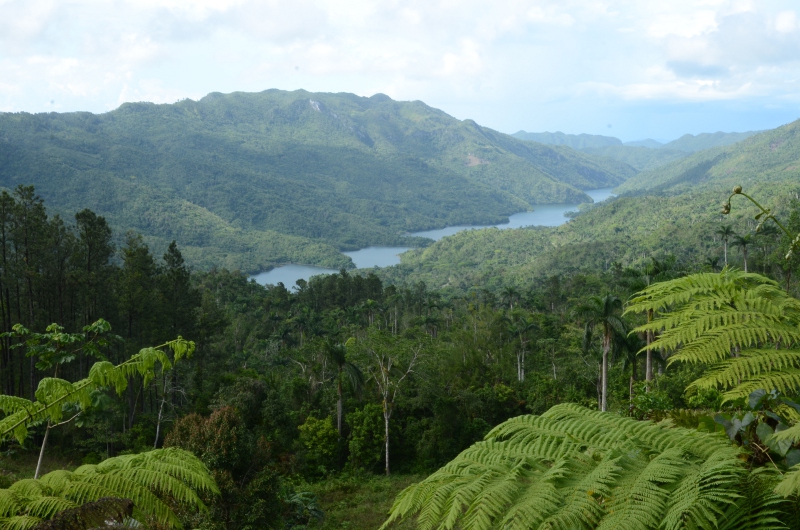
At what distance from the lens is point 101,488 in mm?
3936

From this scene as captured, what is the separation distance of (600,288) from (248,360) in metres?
34.7

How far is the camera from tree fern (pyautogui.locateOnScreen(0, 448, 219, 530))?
3600 mm

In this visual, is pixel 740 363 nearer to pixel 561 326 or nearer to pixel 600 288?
pixel 561 326

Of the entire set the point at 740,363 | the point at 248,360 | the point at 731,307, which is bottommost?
the point at 248,360

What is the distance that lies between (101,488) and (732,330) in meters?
4.09

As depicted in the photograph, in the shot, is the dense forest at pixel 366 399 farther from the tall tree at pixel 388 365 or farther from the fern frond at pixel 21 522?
the tall tree at pixel 388 365

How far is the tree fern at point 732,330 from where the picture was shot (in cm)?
290

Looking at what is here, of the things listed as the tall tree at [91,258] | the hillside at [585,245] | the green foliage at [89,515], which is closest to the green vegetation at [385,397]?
the green foliage at [89,515]

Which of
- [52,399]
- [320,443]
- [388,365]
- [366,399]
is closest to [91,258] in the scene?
[320,443]

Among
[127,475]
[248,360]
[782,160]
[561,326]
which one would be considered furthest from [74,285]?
[782,160]

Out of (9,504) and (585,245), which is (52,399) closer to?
(9,504)

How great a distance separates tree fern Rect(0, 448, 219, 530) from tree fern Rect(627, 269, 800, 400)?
349cm

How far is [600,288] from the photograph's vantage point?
55.2 m

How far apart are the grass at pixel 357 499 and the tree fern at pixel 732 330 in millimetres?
15216
